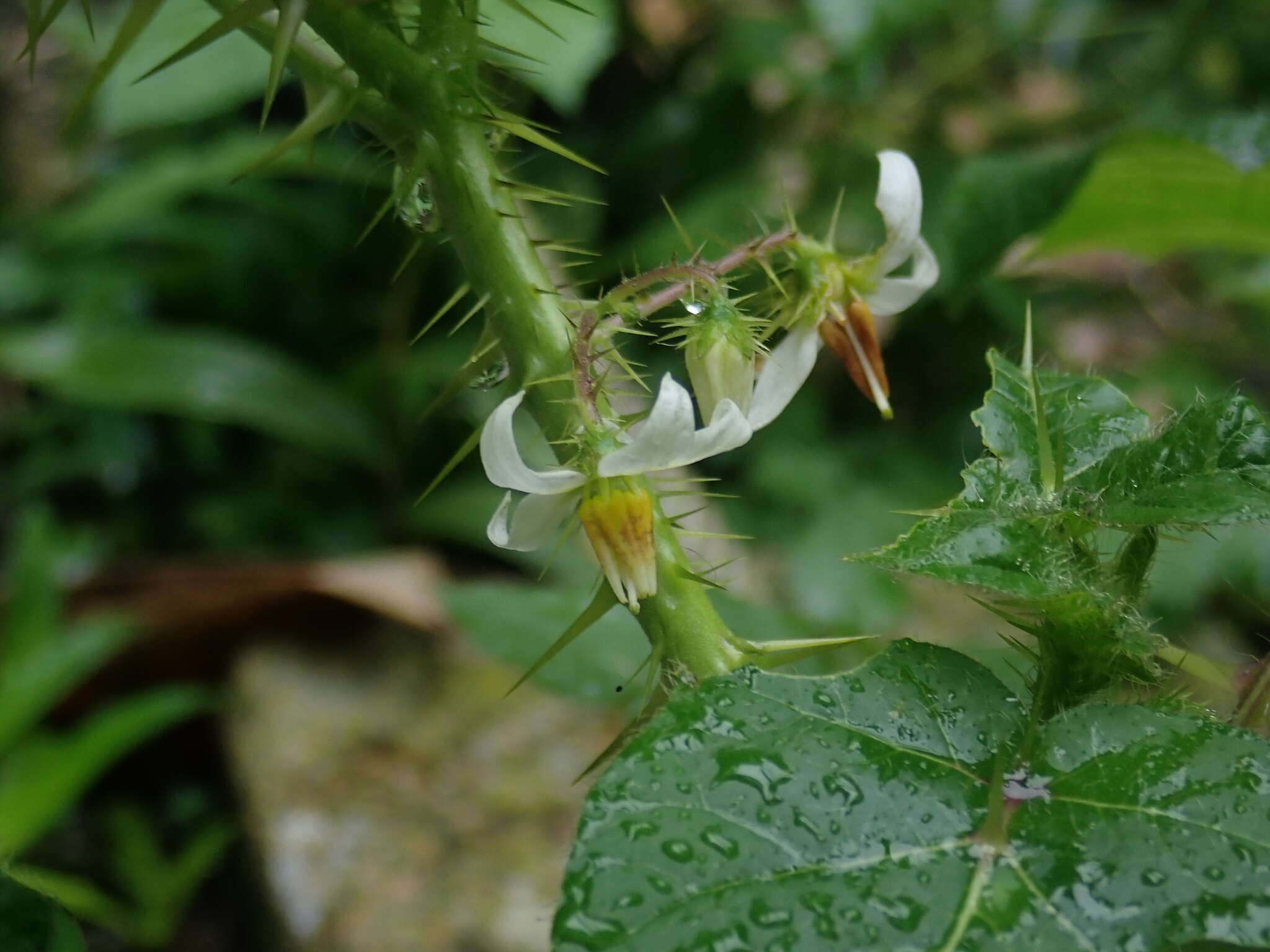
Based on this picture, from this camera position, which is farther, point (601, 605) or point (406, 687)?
point (406, 687)

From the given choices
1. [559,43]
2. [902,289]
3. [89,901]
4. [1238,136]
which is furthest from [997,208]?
[89,901]

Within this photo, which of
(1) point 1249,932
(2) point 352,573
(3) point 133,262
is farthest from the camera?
(3) point 133,262

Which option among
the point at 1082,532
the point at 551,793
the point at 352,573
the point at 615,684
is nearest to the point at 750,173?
the point at 352,573

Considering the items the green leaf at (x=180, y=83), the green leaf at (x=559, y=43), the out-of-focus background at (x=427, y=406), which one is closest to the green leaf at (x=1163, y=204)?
the out-of-focus background at (x=427, y=406)

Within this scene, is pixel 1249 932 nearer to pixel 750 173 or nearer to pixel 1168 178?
pixel 1168 178

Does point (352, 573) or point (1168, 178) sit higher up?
point (1168, 178)

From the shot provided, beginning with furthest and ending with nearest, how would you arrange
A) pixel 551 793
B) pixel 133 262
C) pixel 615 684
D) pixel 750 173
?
pixel 133 262
pixel 750 173
pixel 551 793
pixel 615 684

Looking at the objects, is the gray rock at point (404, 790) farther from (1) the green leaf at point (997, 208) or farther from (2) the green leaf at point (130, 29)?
(2) the green leaf at point (130, 29)
